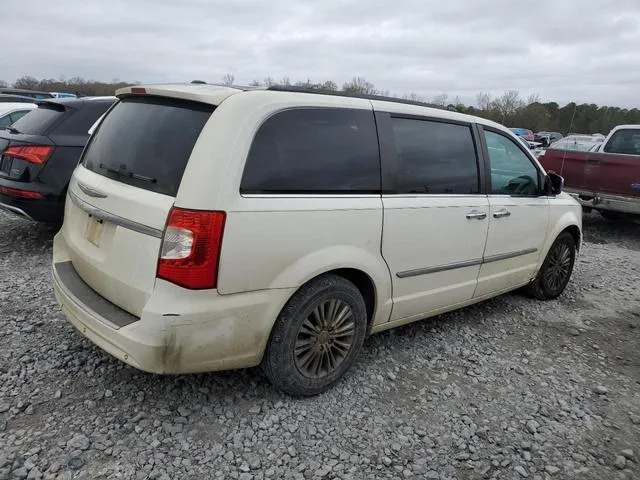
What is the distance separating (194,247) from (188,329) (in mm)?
401

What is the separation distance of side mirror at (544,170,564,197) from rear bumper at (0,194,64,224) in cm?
484

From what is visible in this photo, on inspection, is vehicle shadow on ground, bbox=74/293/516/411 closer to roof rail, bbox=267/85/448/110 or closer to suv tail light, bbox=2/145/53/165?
roof rail, bbox=267/85/448/110

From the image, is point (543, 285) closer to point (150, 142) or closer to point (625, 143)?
point (150, 142)

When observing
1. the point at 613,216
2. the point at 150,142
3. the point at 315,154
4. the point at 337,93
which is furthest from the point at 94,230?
the point at 613,216

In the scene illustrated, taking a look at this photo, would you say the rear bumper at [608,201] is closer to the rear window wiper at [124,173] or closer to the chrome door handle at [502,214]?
the chrome door handle at [502,214]

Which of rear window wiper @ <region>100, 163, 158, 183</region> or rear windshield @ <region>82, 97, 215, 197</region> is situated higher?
rear windshield @ <region>82, 97, 215, 197</region>

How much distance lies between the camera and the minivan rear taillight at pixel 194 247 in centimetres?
242

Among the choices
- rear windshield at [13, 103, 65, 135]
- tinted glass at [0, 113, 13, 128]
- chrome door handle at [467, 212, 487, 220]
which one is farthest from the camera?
tinted glass at [0, 113, 13, 128]

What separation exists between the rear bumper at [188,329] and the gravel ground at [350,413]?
413 millimetres

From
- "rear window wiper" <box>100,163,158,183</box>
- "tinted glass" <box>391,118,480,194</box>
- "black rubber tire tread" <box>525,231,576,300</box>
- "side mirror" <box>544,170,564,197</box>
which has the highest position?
"tinted glass" <box>391,118,480,194</box>

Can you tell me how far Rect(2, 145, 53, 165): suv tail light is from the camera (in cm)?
527

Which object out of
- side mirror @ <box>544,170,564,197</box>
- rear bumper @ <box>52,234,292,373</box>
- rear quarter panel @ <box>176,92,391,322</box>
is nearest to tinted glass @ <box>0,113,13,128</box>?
rear bumper @ <box>52,234,292,373</box>

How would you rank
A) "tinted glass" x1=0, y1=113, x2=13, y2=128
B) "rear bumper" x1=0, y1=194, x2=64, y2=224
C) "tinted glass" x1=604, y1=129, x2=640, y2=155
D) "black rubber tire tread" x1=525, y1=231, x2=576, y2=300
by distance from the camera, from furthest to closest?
1. "tinted glass" x1=0, y1=113, x2=13, y2=128
2. "tinted glass" x1=604, y1=129, x2=640, y2=155
3. "rear bumper" x1=0, y1=194, x2=64, y2=224
4. "black rubber tire tread" x1=525, y1=231, x2=576, y2=300

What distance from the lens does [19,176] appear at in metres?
5.30
